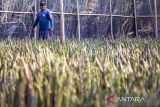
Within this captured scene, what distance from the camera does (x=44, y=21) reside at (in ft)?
27.1

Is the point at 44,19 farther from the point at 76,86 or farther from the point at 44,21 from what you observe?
the point at 76,86

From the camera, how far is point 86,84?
1.82 metres

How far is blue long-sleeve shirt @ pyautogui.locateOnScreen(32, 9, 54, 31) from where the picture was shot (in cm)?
811

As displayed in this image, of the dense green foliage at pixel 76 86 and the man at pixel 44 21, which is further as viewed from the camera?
the man at pixel 44 21

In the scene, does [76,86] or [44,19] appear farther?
[44,19]

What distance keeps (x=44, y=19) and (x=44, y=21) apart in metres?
0.07

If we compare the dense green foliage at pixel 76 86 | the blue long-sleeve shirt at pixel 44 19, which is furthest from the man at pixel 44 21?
the dense green foliage at pixel 76 86

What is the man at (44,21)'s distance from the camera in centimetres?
809

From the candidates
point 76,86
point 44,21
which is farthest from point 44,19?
point 76,86

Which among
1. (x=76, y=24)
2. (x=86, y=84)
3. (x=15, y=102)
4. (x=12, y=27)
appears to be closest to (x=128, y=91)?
(x=86, y=84)

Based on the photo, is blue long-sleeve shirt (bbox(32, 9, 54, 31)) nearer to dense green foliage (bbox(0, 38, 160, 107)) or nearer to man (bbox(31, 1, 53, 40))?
man (bbox(31, 1, 53, 40))

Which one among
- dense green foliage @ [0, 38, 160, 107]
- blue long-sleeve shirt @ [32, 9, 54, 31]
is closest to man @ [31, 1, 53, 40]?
blue long-sleeve shirt @ [32, 9, 54, 31]

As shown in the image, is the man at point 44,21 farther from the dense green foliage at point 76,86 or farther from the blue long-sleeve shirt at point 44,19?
the dense green foliage at point 76,86

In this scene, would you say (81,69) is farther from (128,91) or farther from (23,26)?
(23,26)
